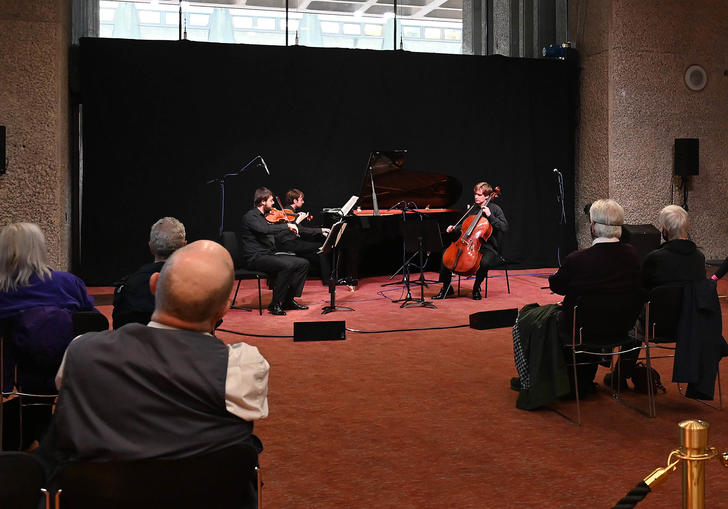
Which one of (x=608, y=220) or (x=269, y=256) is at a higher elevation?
(x=608, y=220)

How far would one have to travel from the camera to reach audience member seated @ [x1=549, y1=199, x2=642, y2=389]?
4051 millimetres

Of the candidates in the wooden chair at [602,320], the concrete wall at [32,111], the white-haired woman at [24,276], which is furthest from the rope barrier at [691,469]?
the concrete wall at [32,111]

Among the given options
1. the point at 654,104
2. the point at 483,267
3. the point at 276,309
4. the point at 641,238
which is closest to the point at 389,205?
the point at 483,267

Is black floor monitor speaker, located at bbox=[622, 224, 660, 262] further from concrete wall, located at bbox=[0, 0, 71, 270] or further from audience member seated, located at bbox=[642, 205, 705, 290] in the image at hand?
concrete wall, located at bbox=[0, 0, 71, 270]

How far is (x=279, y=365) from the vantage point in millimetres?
A: 5238

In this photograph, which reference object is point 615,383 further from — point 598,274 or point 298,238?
point 298,238

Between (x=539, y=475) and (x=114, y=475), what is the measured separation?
2.08m

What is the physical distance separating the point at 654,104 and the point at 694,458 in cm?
986

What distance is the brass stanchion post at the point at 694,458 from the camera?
5.20 feet

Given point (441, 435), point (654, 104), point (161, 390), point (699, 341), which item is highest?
point (654, 104)

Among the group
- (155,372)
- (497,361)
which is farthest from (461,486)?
(497,361)

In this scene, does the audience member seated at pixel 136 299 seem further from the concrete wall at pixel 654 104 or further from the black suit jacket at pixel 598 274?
the concrete wall at pixel 654 104

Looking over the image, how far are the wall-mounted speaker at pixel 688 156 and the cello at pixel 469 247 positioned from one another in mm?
3917

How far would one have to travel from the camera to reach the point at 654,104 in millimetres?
10586
